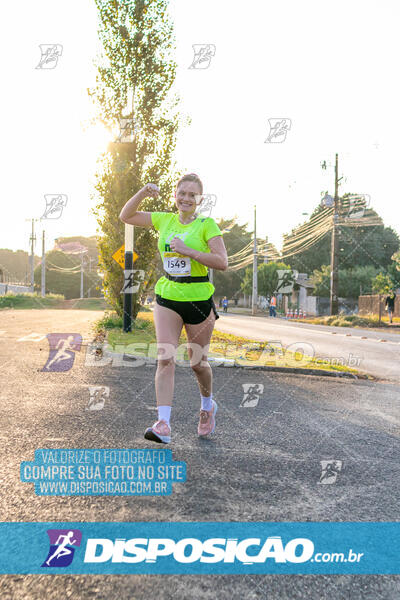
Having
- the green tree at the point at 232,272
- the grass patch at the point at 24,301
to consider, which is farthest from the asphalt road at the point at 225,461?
the green tree at the point at 232,272

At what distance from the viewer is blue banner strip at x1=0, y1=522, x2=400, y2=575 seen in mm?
2166

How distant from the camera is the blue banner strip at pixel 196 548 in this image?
2166mm

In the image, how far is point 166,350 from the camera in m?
3.80

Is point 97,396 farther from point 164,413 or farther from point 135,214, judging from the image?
point 135,214

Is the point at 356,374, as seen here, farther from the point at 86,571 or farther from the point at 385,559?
the point at 86,571

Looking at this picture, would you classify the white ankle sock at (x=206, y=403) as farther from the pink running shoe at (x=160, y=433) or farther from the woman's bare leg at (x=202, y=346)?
the pink running shoe at (x=160, y=433)

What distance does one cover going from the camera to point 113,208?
14.8m

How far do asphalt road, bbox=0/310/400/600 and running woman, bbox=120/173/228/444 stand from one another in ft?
1.82

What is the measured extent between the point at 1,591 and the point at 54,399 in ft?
11.7

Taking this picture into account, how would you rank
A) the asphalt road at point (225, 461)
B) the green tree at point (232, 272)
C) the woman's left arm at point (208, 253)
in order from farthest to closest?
the green tree at point (232, 272), the woman's left arm at point (208, 253), the asphalt road at point (225, 461)

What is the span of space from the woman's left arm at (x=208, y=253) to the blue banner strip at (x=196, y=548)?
180cm

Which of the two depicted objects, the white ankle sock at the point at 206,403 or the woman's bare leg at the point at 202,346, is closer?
the woman's bare leg at the point at 202,346

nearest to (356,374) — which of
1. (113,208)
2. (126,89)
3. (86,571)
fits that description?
(86,571)

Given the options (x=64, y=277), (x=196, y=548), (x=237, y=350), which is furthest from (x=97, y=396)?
(x=64, y=277)
